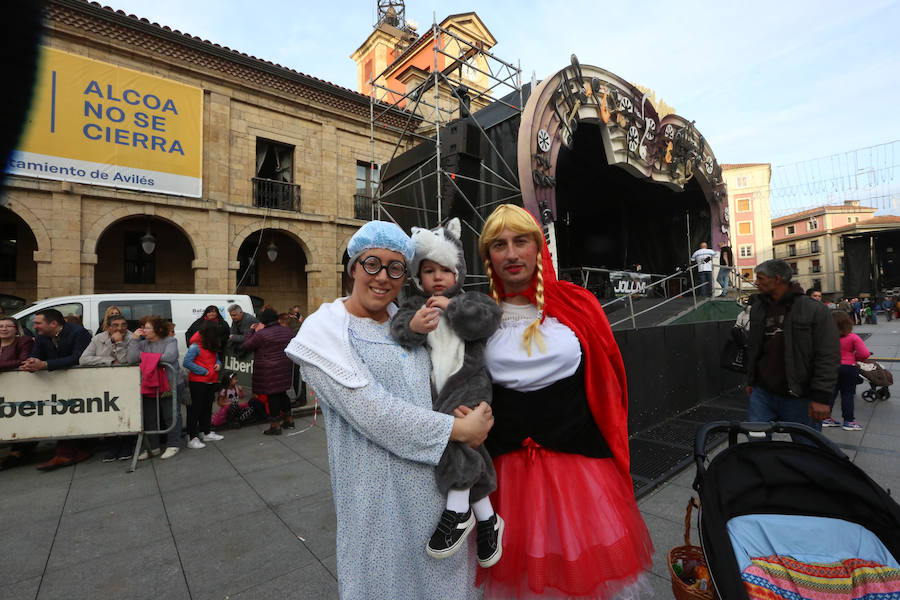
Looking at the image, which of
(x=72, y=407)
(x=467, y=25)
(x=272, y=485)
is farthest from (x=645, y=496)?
(x=467, y=25)

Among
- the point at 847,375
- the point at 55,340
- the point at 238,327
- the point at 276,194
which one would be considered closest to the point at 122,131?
the point at 276,194

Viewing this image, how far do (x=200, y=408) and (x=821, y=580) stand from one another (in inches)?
237

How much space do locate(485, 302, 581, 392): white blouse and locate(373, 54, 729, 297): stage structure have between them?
586 centimetres

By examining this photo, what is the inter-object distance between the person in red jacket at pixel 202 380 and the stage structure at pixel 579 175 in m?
4.39

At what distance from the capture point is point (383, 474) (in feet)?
4.47

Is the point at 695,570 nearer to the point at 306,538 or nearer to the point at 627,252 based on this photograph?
the point at 306,538

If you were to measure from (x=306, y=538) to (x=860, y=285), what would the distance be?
1670 inches

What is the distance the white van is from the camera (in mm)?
6827

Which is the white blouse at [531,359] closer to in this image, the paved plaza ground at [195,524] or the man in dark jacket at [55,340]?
the paved plaza ground at [195,524]

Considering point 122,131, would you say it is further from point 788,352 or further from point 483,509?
point 788,352

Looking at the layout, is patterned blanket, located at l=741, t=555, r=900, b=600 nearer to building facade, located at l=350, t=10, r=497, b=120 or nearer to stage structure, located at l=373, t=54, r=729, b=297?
stage structure, located at l=373, t=54, r=729, b=297

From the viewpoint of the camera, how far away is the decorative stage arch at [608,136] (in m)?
7.44

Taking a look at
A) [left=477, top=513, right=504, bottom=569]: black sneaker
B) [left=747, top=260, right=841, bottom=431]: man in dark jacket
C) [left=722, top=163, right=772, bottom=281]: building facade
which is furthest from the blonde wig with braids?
[left=722, top=163, right=772, bottom=281]: building facade

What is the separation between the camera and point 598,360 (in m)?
1.70
